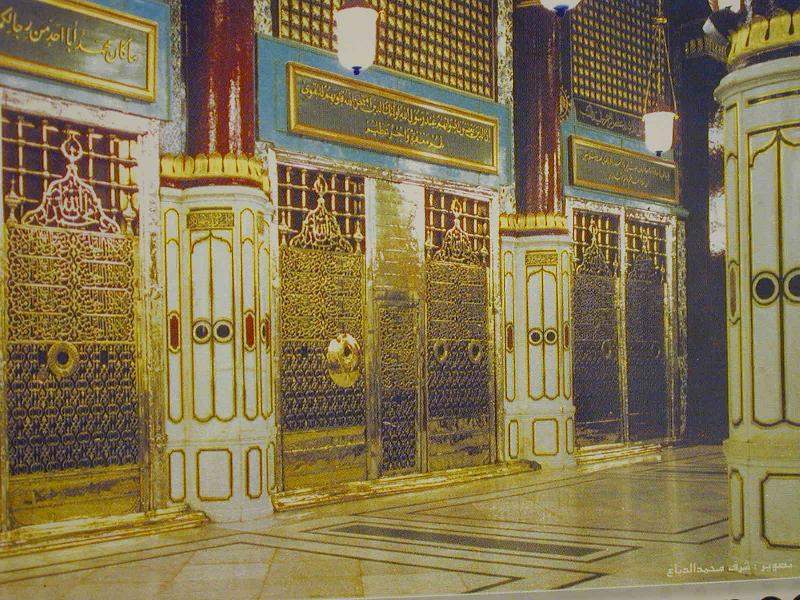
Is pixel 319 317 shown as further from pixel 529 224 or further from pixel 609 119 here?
pixel 609 119

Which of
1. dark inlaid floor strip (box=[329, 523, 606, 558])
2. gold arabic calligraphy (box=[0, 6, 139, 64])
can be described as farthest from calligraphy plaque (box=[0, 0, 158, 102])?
dark inlaid floor strip (box=[329, 523, 606, 558])

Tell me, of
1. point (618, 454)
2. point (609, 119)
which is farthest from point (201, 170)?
point (618, 454)

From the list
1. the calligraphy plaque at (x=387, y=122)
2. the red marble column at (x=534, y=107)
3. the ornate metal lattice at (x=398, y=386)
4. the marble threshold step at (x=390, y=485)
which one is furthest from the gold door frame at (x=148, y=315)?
the red marble column at (x=534, y=107)

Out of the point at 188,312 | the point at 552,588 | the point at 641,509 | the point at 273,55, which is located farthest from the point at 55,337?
the point at 641,509

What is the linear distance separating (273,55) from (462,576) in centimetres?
290

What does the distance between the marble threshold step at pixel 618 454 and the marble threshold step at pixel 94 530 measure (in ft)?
10.6

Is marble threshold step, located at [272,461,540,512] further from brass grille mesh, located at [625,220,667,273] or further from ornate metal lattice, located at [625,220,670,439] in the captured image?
brass grille mesh, located at [625,220,667,273]

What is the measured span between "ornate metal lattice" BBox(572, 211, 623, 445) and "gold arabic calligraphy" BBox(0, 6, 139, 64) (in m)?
3.79

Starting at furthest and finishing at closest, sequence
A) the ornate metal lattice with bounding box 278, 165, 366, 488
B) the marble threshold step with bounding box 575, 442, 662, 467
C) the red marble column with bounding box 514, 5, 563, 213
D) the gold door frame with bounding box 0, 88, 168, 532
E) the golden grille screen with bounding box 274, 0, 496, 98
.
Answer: the marble threshold step with bounding box 575, 442, 662, 467
the red marble column with bounding box 514, 5, 563, 213
the golden grille screen with bounding box 274, 0, 496, 98
the ornate metal lattice with bounding box 278, 165, 366, 488
the gold door frame with bounding box 0, 88, 168, 532

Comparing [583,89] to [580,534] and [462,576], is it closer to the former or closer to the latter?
[580,534]

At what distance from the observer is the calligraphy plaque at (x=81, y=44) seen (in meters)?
4.01

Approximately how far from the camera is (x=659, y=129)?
6.75 metres

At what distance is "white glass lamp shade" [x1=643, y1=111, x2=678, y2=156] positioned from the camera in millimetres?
6715

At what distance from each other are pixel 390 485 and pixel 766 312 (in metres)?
2.78
